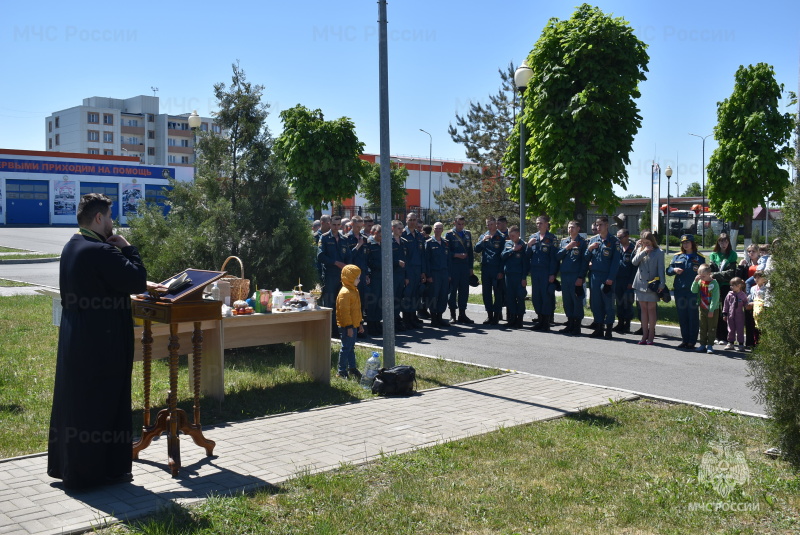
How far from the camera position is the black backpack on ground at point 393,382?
843cm

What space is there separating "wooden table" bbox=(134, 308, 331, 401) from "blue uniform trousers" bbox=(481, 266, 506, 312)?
634 cm

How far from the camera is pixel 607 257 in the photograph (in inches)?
518

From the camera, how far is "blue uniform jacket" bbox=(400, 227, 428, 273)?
1421 cm

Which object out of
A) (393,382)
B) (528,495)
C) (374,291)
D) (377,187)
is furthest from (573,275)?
(377,187)

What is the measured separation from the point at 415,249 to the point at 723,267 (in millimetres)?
5485

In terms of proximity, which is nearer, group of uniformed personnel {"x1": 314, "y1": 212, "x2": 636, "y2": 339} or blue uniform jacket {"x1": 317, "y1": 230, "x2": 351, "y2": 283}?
blue uniform jacket {"x1": 317, "y1": 230, "x2": 351, "y2": 283}

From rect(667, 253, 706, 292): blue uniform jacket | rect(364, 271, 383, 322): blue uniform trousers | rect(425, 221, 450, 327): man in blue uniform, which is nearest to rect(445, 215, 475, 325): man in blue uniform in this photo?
rect(425, 221, 450, 327): man in blue uniform

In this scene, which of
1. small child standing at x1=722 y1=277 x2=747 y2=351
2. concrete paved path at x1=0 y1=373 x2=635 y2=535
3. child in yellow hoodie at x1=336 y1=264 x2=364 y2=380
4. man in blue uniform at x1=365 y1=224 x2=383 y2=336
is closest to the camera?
concrete paved path at x1=0 y1=373 x2=635 y2=535

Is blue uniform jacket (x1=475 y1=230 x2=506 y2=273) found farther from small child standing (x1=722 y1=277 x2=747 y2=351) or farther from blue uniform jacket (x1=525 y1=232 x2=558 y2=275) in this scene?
small child standing (x1=722 y1=277 x2=747 y2=351)

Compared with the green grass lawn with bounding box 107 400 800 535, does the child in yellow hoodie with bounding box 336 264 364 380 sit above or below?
above

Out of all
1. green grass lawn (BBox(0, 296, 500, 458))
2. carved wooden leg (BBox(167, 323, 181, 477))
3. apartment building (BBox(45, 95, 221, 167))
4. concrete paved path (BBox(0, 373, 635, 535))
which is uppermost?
apartment building (BBox(45, 95, 221, 167))

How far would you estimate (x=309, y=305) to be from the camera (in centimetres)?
892

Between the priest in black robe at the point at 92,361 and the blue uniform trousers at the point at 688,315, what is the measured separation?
9161 mm

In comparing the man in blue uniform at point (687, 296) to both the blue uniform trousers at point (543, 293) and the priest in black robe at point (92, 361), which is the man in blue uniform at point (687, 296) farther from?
the priest in black robe at point (92, 361)
